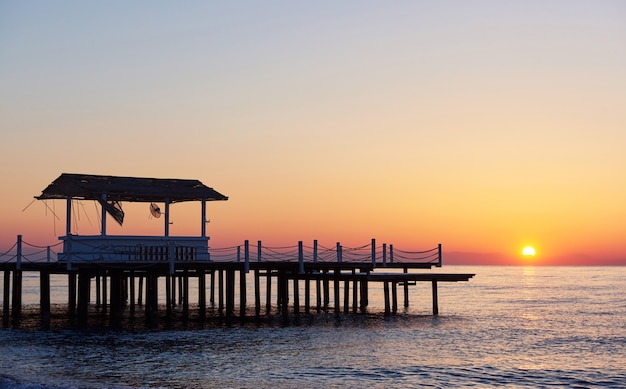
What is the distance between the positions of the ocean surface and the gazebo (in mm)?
3468

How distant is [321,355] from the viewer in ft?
92.4

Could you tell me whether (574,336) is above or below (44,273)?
below

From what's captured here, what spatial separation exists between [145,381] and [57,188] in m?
18.0

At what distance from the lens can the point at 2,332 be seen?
112 feet

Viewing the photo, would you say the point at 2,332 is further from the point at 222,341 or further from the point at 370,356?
the point at 370,356

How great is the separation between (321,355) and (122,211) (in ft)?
49.9

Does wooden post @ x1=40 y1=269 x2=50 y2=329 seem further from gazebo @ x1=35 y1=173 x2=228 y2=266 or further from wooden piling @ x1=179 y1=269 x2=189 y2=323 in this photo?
wooden piling @ x1=179 y1=269 x2=189 y2=323

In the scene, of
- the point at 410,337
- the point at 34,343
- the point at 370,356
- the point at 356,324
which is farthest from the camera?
the point at 356,324

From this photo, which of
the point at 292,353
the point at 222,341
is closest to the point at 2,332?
the point at 222,341

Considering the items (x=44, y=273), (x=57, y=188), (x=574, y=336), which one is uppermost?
(x=57, y=188)

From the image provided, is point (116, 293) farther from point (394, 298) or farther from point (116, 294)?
point (394, 298)

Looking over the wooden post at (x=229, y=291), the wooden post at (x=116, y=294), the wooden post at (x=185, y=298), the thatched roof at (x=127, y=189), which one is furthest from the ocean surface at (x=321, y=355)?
the thatched roof at (x=127, y=189)

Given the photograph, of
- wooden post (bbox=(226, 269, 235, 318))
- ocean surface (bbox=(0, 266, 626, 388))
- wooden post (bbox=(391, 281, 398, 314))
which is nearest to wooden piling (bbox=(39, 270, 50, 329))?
ocean surface (bbox=(0, 266, 626, 388))

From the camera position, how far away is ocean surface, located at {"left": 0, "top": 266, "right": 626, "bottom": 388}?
23.3 metres
